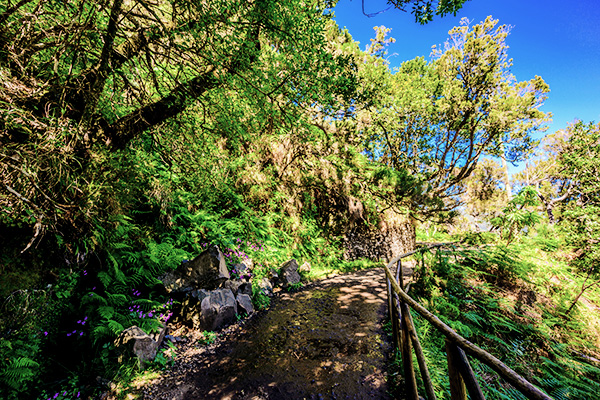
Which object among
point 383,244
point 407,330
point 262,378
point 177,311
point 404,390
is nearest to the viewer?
point 407,330

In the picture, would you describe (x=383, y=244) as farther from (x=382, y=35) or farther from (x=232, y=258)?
(x=382, y=35)

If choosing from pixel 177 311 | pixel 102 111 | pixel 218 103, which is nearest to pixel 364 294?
pixel 177 311

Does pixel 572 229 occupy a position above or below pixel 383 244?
above

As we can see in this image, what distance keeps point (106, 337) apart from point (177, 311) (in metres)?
1.37

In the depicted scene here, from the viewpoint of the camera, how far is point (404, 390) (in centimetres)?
335

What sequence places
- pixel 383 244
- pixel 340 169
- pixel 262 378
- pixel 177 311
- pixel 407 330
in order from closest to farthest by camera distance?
pixel 407 330 → pixel 262 378 → pixel 177 311 → pixel 340 169 → pixel 383 244

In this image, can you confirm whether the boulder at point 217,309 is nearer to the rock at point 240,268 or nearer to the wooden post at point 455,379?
the rock at point 240,268

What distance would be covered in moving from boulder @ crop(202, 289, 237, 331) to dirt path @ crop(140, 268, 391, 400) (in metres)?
0.31

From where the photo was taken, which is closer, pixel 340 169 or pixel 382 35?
pixel 340 169

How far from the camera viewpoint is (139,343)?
389 cm

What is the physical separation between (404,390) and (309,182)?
9.66m

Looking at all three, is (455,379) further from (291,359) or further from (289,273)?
(289,273)

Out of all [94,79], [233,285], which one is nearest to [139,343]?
[233,285]

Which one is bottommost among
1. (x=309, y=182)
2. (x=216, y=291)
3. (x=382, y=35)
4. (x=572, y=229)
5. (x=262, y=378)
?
(x=262, y=378)
